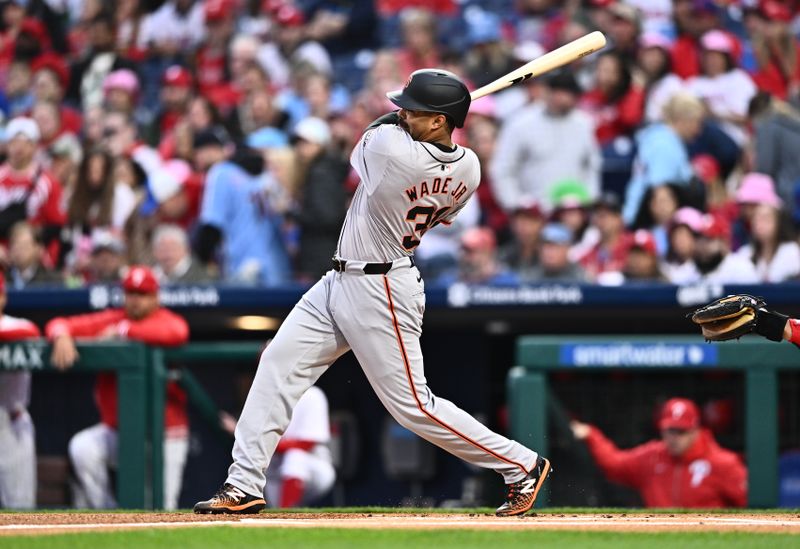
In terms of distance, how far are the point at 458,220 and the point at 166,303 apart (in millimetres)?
2021

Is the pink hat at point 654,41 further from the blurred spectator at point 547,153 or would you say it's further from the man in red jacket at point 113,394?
the man in red jacket at point 113,394

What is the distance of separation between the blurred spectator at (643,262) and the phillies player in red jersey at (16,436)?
342cm

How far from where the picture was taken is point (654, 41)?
9.82 m

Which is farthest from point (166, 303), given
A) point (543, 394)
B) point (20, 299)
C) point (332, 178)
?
point (543, 394)

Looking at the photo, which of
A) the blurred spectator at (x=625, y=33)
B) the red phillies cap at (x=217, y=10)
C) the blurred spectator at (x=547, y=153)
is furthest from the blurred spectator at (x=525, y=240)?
the red phillies cap at (x=217, y=10)

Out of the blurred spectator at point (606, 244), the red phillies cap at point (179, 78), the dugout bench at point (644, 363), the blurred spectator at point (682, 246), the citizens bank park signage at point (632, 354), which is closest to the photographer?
the dugout bench at point (644, 363)

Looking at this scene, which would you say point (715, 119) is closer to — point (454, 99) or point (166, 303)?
point (166, 303)

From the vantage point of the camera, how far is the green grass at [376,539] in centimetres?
416

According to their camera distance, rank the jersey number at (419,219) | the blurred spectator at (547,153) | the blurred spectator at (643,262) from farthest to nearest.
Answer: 1. the blurred spectator at (547,153)
2. the blurred spectator at (643,262)
3. the jersey number at (419,219)

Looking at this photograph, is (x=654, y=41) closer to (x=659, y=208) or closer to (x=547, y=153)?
(x=547, y=153)

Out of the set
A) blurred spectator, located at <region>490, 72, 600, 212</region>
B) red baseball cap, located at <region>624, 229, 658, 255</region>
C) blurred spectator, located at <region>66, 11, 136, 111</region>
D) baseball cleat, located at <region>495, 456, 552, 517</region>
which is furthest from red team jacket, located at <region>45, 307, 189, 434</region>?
blurred spectator, located at <region>66, 11, 136, 111</region>

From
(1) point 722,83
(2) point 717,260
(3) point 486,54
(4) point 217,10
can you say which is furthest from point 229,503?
(4) point 217,10

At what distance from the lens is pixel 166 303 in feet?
27.4

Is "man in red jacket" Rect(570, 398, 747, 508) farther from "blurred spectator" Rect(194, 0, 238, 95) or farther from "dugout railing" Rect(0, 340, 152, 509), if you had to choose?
"blurred spectator" Rect(194, 0, 238, 95)
